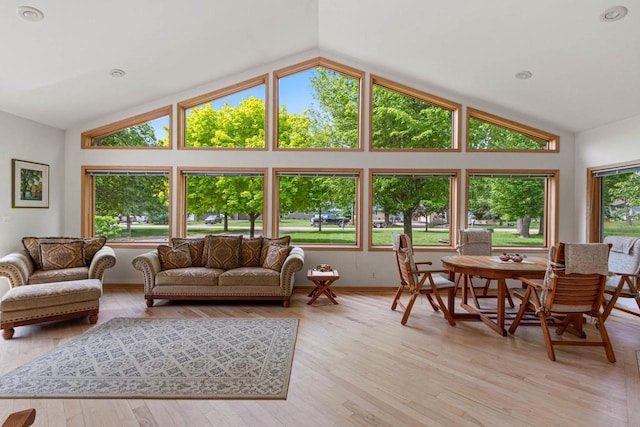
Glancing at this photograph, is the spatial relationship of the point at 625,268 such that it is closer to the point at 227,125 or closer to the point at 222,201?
the point at 222,201

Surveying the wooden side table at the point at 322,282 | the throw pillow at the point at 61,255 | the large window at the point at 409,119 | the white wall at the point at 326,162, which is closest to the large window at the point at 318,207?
the white wall at the point at 326,162

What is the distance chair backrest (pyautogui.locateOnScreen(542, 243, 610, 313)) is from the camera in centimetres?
284

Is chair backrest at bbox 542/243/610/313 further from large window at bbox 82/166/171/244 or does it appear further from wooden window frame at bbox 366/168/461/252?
large window at bbox 82/166/171/244

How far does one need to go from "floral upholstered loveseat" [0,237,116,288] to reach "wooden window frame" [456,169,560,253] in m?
5.56

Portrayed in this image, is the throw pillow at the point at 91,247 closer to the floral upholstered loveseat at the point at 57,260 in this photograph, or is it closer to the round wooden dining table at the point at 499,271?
the floral upholstered loveseat at the point at 57,260

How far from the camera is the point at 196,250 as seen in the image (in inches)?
193

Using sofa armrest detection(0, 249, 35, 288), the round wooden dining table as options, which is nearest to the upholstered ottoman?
sofa armrest detection(0, 249, 35, 288)

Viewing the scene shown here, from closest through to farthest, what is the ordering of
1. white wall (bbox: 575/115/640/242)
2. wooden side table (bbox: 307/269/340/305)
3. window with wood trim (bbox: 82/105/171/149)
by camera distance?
white wall (bbox: 575/115/640/242), wooden side table (bbox: 307/269/340/305), window with wood trim (bbox: 82/105/171/149)

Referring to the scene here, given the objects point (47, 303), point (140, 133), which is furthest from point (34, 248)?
point (140, 133)

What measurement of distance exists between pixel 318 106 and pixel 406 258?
3.19m

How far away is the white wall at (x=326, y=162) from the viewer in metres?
5.33

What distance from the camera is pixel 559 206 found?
530 cm

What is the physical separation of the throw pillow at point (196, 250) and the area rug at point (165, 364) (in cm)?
133

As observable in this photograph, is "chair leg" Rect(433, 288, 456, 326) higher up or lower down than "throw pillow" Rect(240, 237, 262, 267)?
lower down
